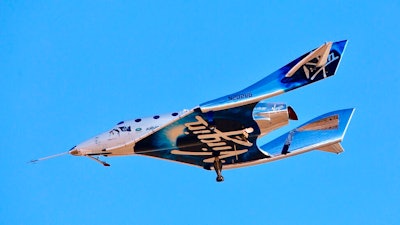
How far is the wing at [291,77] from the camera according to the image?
6281cm

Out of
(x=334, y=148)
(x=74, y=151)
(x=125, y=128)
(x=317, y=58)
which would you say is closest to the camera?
(x=317, y=58)

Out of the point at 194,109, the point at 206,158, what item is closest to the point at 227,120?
the point at 194,109

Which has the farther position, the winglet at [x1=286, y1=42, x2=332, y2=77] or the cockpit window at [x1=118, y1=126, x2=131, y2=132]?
the cockpit window at [x1=118, y1=126, x2=131, y2=132]

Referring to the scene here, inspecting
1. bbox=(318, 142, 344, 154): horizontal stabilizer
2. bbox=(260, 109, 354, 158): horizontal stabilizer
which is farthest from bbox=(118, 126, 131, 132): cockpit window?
bbox=(318, 142, 344, 154): horizontal stabilizer

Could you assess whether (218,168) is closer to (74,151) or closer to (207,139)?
(207,139)

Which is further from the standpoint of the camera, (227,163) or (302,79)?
(227,163)

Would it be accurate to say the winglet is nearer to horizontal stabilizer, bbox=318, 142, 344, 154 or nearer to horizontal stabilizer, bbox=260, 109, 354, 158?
horizontal stabilizer, bbox=260, 109, 354, 158

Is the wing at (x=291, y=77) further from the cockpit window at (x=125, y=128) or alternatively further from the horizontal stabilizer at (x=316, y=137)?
the horizontal stabilizer at (x=316, y=137)

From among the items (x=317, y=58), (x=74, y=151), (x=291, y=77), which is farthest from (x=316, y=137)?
(x=74, y=151)

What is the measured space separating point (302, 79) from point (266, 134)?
6768mm

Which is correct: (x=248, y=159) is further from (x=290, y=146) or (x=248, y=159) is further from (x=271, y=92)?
(x=271, y=92)

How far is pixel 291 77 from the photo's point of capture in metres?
63.2

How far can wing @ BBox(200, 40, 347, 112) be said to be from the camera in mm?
62812

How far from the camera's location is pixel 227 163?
72.6 metres
